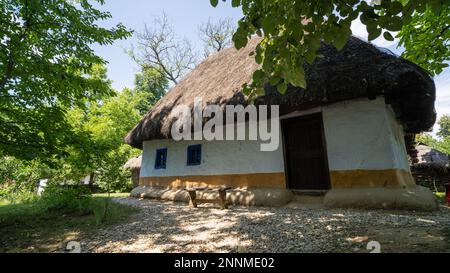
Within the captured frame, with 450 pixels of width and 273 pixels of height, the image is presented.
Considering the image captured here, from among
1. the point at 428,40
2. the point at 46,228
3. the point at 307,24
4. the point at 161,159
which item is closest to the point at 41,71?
the point at 46,228

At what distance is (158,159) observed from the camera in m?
10.2

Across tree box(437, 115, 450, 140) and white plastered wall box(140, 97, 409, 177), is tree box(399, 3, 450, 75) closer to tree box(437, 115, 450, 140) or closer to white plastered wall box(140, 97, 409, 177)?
white plastered wall box(140, 97, 409, 177)

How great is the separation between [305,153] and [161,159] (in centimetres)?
617

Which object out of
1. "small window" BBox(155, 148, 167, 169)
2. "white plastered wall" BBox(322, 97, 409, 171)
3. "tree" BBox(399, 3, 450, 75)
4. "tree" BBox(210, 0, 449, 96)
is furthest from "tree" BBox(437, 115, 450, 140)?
"tree" BBox(210, 0, 449, 96)

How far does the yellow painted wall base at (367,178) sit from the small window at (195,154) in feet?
14.6

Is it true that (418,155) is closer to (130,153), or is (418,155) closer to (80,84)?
(80,84)

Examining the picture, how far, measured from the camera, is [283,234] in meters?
3.42

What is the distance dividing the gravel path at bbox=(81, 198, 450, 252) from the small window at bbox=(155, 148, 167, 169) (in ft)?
17.3

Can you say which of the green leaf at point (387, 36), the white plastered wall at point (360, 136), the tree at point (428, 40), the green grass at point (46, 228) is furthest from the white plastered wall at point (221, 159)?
the green leaf at point (387, 36)

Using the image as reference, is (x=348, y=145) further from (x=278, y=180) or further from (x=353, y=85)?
(x=278, y=180)

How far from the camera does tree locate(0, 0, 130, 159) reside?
172 inches
